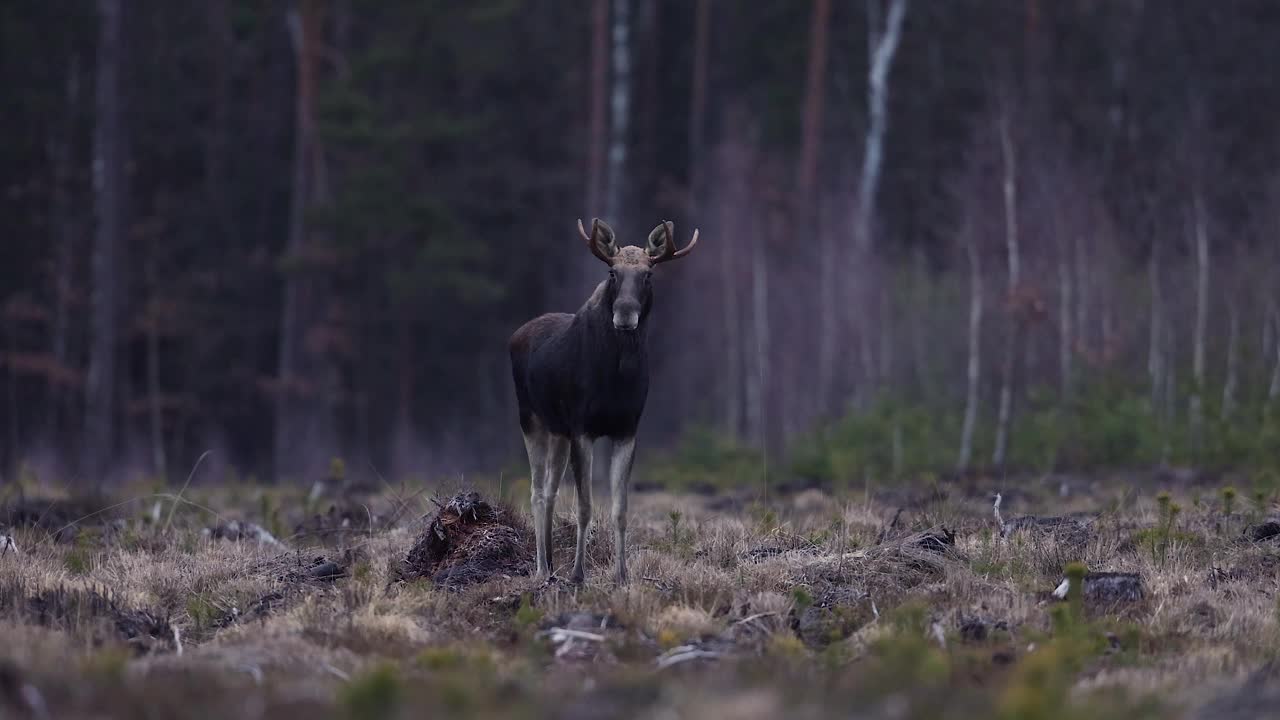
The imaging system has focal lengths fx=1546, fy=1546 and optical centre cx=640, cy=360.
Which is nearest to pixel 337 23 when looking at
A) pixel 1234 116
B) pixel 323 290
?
pixel 323 290

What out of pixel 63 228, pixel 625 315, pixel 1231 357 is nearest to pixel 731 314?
pixel 1231 357

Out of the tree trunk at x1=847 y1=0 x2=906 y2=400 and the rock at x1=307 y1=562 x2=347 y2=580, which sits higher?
the tree trunk at x1=847 y1=0 x2=906 y2=400

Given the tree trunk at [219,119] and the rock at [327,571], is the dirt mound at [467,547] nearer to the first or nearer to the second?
the rock at [327,571]

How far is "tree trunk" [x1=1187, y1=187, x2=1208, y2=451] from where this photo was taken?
859 inches

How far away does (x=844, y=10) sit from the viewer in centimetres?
4197

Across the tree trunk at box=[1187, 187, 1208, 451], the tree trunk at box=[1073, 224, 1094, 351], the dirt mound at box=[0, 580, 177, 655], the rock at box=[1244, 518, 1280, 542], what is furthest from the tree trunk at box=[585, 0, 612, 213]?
the dirt mound at box=[0, 580, 177, 655]

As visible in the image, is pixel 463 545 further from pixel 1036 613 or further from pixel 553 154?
pixel 553 154

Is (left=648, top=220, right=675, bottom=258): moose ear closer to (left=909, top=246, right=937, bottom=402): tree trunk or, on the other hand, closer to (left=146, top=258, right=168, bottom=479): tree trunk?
(left=909, top=246, right=937, bottom=402): tree trunk

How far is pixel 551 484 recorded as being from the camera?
36.1ft

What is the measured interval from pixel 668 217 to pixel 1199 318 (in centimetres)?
1707

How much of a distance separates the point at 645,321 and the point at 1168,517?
179 inches

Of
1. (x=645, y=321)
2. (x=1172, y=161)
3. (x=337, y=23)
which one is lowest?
(x=645, y=321)

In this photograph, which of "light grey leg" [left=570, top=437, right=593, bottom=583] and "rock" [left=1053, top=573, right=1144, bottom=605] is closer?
"rock" [left=1053, top=573, right=1144, bottom=605]

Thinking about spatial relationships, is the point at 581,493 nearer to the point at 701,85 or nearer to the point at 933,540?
the point at 933,540
